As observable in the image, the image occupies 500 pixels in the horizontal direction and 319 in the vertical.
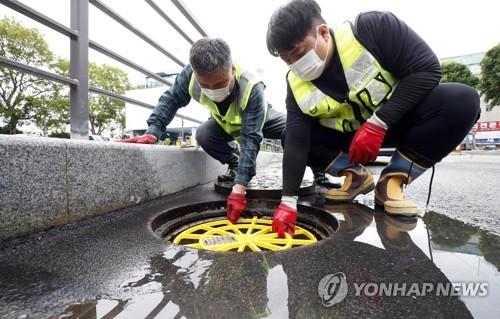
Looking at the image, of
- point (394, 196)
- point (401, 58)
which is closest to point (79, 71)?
point (401, 58)

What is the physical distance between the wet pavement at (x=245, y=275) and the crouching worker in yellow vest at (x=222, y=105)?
2.22 feet

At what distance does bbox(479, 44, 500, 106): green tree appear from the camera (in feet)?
62.0

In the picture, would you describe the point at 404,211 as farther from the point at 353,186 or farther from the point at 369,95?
the point at 369,95

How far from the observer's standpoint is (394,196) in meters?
1.60

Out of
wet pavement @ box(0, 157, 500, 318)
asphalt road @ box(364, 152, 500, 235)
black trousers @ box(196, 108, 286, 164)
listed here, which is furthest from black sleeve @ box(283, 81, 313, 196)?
black trousers @ box(196, 108, 286, 164)

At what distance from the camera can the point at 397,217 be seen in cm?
151

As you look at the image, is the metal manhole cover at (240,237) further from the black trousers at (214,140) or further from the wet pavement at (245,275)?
the black trousers at (214,140)

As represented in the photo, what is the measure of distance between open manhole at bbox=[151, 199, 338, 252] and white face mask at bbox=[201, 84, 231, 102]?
691 mm

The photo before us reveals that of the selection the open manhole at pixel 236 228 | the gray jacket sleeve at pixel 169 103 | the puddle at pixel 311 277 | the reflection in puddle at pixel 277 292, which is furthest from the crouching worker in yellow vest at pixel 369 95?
the gray jacket sleeve at pixel 169 103

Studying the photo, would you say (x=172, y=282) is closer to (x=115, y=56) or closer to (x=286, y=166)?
(x=286, y=166)

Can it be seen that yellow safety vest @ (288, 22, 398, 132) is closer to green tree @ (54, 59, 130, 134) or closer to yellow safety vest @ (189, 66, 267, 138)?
yellow safety vest @ (189, 66, 267, 138)

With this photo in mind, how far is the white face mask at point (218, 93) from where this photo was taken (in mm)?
1786

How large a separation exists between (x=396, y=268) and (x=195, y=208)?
1189 mm

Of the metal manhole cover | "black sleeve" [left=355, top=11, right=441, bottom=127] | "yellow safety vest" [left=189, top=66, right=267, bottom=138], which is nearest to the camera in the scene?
the metal manhole cover
